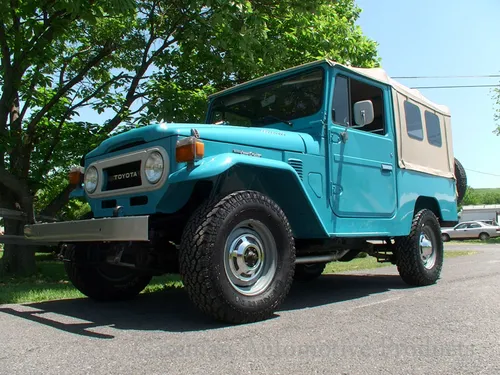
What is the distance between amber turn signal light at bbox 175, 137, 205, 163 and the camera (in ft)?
12.6

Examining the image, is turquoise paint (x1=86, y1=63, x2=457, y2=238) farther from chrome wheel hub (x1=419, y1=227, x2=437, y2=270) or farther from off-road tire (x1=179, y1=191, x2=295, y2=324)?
chrome wheel hub (x1=419, y1=227, x2=437, y2=270)

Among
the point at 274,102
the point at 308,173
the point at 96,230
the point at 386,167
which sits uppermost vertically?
the point at 274,102

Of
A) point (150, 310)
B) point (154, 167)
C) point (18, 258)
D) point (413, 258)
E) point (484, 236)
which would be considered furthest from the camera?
point (484, 236)

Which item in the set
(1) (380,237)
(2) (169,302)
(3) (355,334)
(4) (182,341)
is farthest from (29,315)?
(1) (380,237)

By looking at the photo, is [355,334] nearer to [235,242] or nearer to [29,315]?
[235,242]

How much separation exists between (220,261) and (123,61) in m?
8.37

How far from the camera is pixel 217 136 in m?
4.21

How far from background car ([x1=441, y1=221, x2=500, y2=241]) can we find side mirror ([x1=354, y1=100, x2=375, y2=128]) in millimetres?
28275

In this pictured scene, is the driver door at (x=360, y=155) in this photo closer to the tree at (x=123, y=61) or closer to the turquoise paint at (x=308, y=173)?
the turquoise paint at (x=308, y=173)

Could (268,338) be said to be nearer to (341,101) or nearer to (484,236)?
(341,101)

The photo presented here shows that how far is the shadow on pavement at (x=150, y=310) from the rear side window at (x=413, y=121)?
6.98ft

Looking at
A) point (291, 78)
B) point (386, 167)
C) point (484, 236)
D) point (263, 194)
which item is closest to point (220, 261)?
point (263, 194)

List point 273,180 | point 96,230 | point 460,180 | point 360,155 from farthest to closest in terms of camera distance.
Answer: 1. point 460,180
2. point 360,155
3. point 273,180
4. point 96,230

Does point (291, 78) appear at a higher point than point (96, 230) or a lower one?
higher
